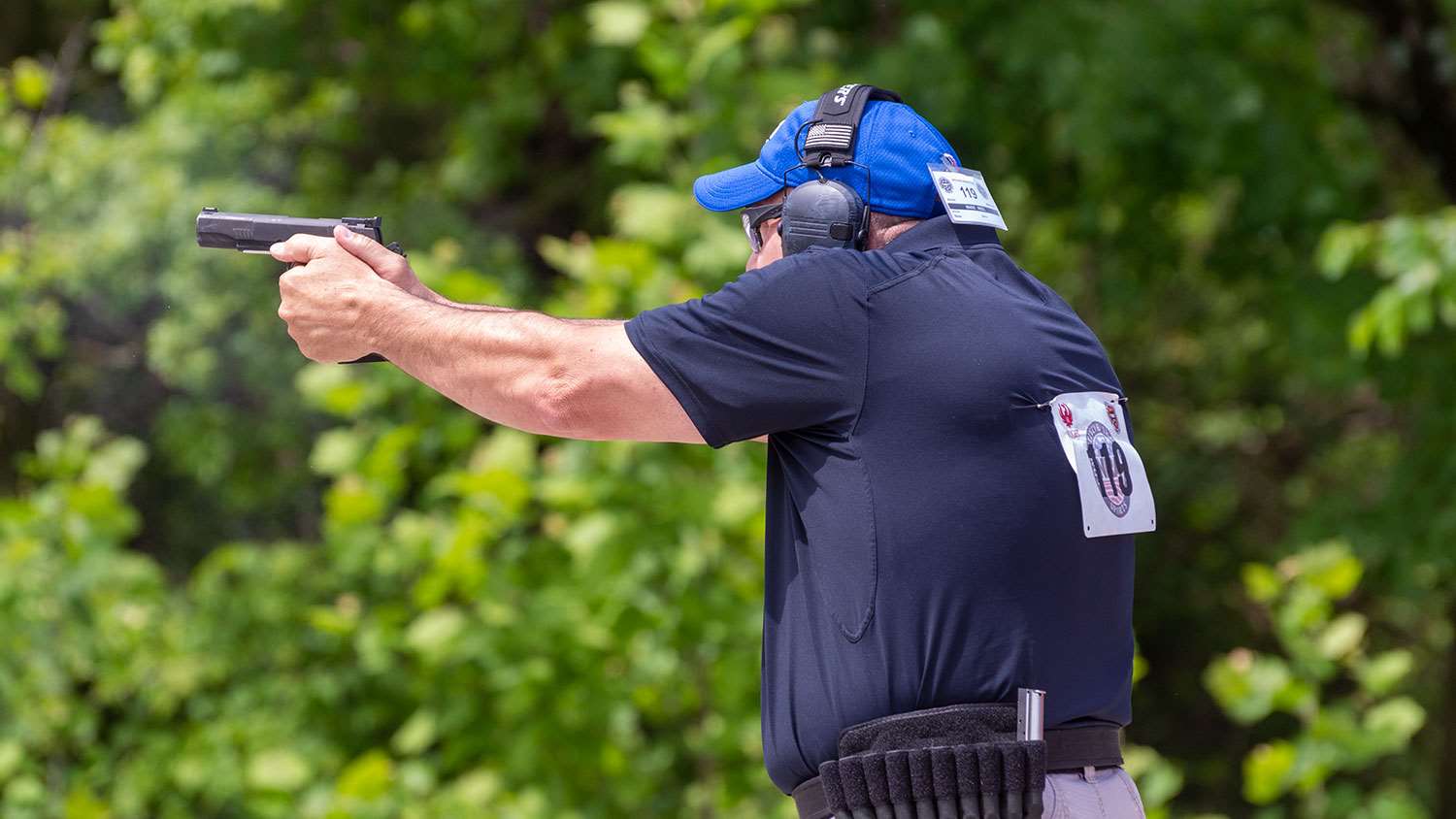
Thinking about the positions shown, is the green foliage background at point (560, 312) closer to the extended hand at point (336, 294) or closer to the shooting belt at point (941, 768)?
the extended hand at point (336, 294)

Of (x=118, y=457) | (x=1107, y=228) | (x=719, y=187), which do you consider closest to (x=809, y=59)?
(x=1107, y=228)

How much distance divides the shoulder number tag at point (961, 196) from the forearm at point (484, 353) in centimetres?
58

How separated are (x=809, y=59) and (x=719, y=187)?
3637 millimetres

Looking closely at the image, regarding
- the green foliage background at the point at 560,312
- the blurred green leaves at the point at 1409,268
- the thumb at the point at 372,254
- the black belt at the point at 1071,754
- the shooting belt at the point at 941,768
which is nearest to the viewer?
the shooting belt at the point at 941,768

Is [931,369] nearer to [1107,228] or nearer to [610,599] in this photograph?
[610,599]

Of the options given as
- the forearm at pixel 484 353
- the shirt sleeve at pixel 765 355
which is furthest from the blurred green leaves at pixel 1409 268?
the forearm at pixel 484 353

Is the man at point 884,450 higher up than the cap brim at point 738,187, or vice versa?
the cap brim at point 738,187

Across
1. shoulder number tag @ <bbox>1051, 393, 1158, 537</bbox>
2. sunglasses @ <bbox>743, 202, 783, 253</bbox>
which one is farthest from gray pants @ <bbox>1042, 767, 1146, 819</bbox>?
sunglasses @ <bbox>743, 202, 783, 253</bbox>

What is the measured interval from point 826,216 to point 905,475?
420 mm

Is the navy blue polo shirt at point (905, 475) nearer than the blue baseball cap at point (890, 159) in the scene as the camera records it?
Yes

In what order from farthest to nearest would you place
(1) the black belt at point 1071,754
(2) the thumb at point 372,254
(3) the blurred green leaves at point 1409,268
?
(3) the blurred green leaves at point 1409,268 → (2) the thumb at point 372,254 → (1) the black belt at point 1071,754

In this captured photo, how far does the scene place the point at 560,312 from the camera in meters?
4.86

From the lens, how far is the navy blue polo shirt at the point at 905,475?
2072 millimetres

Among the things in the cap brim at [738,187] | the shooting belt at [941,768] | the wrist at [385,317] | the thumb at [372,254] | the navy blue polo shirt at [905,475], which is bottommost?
the shooting belt at [941,768]
